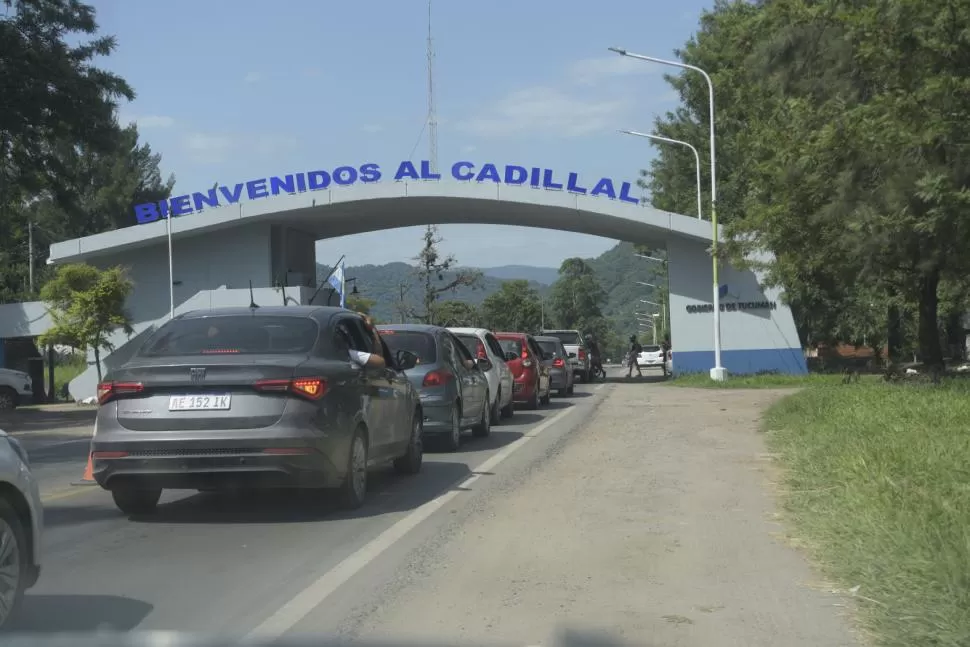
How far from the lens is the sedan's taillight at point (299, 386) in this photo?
28.4 feet

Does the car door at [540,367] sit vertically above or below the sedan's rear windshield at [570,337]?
below

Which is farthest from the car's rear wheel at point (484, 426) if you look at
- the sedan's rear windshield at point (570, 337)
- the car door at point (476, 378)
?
the sedan's rear windshield at point (570, 337)

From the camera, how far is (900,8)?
48.3 feet

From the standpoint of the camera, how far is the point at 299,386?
8766mm

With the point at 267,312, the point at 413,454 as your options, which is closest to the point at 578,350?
the point at 413,454

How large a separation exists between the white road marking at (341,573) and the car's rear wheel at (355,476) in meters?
0.50

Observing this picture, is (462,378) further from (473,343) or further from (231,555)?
(231,555)

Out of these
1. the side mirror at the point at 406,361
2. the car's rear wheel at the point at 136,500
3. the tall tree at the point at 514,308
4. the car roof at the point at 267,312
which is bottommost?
the car's rear wheel at the point at 136,500

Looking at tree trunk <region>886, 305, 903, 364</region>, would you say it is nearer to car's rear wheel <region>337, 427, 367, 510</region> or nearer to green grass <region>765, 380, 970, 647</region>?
green grass <region>765, 380, 970, 647</region>

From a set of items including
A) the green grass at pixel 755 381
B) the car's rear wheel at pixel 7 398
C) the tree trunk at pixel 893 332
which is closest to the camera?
the car's rear wheel at pixel 7 398

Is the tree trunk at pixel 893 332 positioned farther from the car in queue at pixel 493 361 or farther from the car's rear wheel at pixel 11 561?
the car's rear wheel at pixel 11 561

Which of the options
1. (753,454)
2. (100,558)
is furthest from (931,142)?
(100,558)

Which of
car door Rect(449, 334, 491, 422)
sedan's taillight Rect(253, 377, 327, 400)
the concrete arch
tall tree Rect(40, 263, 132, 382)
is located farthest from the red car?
tall tree Rect(40, 263, 132, 382)

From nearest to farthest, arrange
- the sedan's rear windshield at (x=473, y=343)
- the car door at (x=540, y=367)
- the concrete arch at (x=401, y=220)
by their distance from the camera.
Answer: the sedan's rear windshield at (x=473, y=343) < the car door at (x=540, y=367) < the concrete arch at (x=401, y=220)
